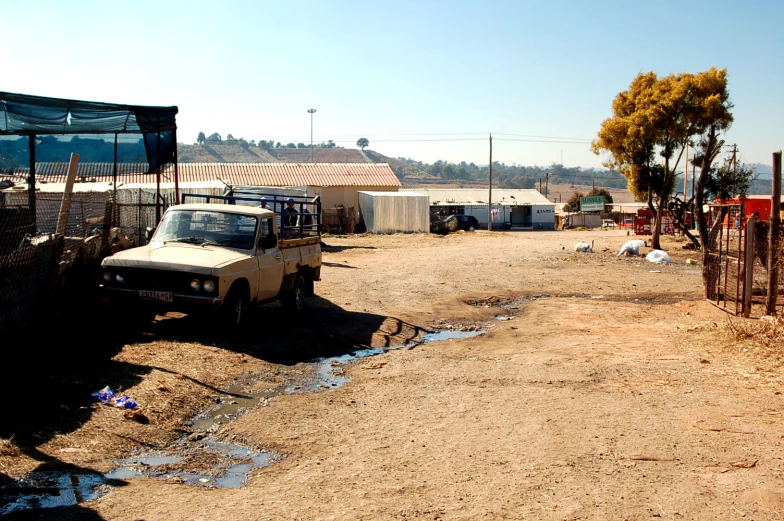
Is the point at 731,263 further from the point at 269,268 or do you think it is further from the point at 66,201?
the point at 66,201

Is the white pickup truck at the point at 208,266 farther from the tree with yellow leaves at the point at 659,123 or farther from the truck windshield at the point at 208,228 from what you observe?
the tree with yellow leaves at the point at 659,123

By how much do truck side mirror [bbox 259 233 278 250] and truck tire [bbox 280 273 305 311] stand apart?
51.8 inches

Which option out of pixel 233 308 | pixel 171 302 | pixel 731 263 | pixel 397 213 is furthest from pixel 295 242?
pixel 397 213

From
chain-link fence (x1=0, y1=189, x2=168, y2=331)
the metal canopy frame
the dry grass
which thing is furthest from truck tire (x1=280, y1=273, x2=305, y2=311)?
the dry grass

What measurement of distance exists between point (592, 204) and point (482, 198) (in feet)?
39.9

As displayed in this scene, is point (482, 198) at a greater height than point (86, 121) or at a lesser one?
lesser

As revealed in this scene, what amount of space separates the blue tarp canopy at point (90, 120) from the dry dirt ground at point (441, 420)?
12.1ft

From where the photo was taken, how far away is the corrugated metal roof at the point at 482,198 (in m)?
76.2

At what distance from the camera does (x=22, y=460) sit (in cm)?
566

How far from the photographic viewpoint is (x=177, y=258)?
1048 centimetres

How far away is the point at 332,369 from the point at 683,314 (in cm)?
795

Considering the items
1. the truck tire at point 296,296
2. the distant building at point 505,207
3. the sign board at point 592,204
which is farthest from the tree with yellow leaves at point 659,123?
the sign board at point 592,204

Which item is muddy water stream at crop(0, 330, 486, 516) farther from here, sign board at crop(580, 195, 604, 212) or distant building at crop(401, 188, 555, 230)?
sign board at crop(580, 195, 604, 212)

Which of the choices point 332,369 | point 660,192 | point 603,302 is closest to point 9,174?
point 332,369
